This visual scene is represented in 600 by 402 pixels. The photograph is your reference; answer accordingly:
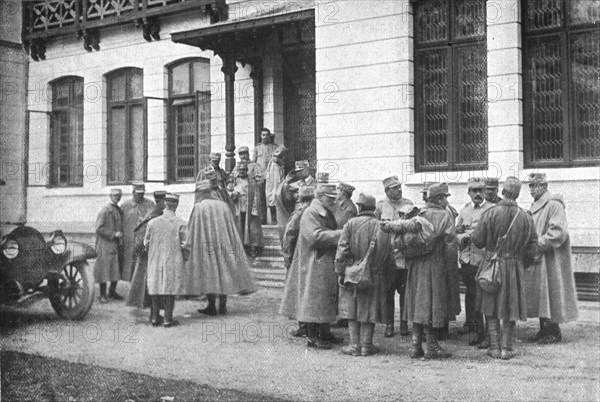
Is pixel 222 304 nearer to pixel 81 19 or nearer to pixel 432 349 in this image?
pixel 432 349

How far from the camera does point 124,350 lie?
8711mm

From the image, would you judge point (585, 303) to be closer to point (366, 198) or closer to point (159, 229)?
point (366, 198)

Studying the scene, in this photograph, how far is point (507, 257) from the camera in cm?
770

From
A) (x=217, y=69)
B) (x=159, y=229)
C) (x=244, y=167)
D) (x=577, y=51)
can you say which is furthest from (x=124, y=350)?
(x=217, y=69)

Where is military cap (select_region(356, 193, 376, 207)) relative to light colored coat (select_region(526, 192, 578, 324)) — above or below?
above

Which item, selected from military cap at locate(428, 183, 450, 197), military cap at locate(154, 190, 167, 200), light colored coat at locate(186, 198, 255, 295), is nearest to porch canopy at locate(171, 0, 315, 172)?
light colored coat at locate(186, 198, 255, 295)

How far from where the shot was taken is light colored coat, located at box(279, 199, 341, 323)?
8.36 meters

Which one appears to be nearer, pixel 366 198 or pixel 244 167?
pixel 366 198

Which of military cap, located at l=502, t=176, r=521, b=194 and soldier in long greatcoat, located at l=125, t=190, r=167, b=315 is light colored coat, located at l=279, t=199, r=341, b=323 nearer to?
military cap, located at l=502, t=176, r=521, b=194

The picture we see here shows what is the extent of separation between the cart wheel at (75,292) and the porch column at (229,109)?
607 cm

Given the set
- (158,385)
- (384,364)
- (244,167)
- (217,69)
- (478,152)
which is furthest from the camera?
(217,69)

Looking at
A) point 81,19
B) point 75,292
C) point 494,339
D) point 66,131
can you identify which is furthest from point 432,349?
point 81,19

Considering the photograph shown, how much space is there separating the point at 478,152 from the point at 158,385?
7.28 metres

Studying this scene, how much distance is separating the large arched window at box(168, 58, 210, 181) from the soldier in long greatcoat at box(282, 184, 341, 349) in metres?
9.04
